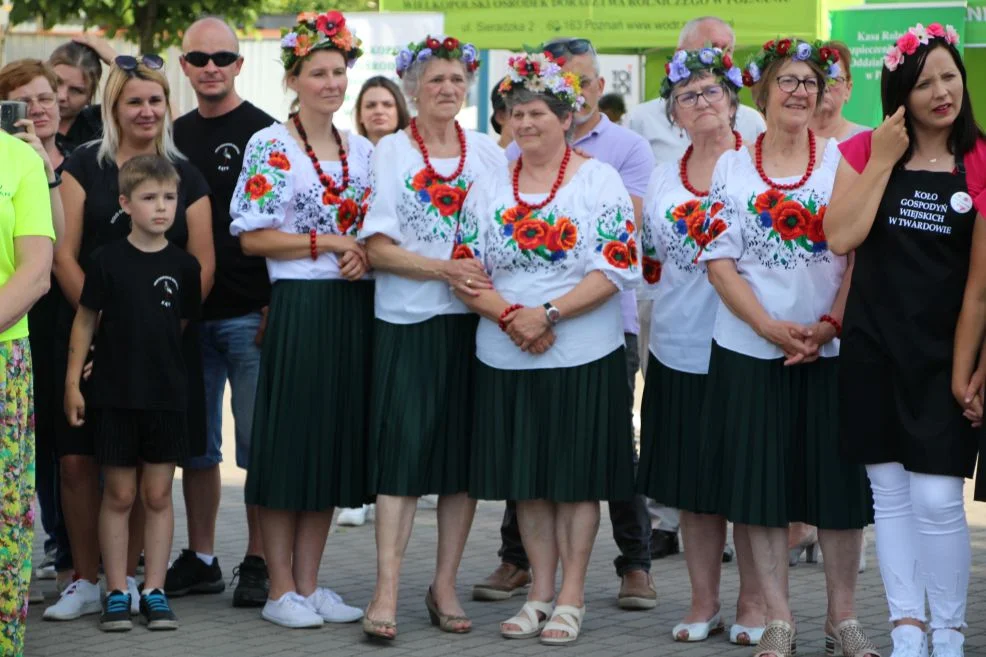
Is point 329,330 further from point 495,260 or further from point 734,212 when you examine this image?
A: point 734,212

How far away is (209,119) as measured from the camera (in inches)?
288

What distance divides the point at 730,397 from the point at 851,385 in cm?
55

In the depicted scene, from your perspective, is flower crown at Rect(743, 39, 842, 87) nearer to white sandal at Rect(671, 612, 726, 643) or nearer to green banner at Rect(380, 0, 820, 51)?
white sandal at Rect(671, 612, 726, 643)

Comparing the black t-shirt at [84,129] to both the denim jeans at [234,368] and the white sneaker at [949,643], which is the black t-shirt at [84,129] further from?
the white sneaker at [949,643]

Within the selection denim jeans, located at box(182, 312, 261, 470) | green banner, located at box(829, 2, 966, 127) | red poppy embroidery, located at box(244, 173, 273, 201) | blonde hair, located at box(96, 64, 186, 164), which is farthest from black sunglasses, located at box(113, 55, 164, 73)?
green banner, located at box(829, 2, 966, 127)

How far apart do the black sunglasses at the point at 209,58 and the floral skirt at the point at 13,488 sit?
76.9 inches

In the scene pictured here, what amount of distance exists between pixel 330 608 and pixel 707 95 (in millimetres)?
2460

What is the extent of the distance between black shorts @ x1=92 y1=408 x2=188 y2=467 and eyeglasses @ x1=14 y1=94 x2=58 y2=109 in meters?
1.30

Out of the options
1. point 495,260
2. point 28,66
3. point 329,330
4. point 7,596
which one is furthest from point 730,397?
point 28,66

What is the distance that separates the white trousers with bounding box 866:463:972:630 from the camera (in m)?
5.48

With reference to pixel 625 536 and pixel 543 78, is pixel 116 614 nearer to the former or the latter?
pixel 625 536

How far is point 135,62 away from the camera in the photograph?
684cm

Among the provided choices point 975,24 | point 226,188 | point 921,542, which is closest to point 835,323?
point 921,542

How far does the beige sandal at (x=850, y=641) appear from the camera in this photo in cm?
589
